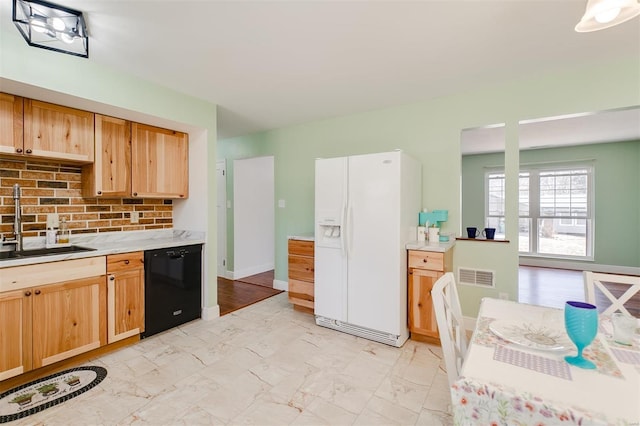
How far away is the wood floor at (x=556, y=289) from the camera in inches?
161


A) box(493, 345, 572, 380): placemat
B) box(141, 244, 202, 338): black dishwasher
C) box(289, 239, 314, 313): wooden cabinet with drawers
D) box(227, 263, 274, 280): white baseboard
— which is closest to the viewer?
box(493, 345, 572, 380): placemat

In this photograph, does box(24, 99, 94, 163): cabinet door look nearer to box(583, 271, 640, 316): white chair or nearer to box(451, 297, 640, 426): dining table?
box(451, 297, 640, 426): dining table

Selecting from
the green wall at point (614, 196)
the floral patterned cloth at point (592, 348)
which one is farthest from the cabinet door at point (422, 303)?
the green wall at point (614, 196)

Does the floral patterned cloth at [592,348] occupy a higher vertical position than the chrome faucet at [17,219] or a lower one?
lower

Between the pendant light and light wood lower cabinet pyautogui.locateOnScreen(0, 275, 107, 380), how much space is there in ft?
11.5

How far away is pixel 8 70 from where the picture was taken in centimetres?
198

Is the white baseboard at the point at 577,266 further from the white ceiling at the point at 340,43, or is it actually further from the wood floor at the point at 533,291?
the white ceiling at the point at 340,43

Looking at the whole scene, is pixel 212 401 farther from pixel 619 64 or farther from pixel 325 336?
pixel 619 64

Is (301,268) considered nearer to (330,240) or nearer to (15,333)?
(330,240)

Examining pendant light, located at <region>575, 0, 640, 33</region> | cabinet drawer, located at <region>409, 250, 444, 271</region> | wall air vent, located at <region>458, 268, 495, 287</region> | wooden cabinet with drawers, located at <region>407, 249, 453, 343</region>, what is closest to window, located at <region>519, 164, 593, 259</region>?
wall air vent, located at <region>458, 268, 495, 287</region>

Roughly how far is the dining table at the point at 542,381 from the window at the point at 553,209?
20.7ft

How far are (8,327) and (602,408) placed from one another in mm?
3114

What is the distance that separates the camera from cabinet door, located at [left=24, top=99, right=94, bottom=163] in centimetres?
230

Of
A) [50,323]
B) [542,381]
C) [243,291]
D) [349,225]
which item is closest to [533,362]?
[542,381]
